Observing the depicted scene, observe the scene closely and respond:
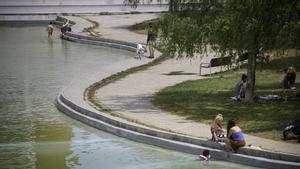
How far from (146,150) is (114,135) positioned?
6.95 ft

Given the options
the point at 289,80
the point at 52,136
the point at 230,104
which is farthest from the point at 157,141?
the point at 289,80

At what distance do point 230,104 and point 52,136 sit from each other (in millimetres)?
6500

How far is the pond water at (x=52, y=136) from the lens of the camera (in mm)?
17547

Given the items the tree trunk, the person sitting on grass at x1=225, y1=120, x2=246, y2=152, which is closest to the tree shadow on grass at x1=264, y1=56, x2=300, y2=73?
the tree trunk

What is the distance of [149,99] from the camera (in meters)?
25.5

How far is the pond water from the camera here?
17.5m

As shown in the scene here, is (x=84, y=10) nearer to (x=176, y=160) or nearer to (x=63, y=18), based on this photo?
(x=63, y=18)

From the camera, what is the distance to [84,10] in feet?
266

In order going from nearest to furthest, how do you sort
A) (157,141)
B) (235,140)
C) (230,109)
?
(235,140)
(157,141)
(230,109)

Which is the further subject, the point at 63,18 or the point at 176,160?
the point at 63,18

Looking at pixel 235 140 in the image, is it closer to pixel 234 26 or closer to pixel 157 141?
pixel 157 141

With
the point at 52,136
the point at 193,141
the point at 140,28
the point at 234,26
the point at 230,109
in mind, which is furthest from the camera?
the point at 140,28

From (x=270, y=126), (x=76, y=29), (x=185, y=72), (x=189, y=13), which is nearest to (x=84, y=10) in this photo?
(x=76, y=29)

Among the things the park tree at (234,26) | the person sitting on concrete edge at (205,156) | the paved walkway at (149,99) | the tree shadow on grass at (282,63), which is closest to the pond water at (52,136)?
the person sitting on concrete edge at (205,156)
